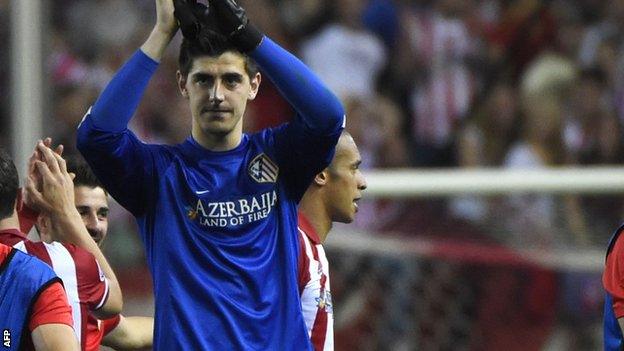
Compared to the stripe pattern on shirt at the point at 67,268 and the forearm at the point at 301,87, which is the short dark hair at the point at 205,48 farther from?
the stripe pattern on shirt at the point at 67,268

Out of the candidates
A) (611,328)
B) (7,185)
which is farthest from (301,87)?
(611,328)

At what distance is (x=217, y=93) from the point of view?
13.4ft

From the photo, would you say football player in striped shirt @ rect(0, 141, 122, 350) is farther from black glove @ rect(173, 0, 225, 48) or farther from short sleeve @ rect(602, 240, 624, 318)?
short sleeve @ rect(602, 240, 624, 318)

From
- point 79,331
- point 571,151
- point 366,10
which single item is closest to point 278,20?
point 366,10

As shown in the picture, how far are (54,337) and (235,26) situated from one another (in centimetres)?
85

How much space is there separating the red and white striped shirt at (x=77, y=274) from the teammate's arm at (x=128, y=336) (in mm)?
596

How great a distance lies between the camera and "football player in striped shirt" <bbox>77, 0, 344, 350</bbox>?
3980 millimetres

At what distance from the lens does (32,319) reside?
3926 millimetres

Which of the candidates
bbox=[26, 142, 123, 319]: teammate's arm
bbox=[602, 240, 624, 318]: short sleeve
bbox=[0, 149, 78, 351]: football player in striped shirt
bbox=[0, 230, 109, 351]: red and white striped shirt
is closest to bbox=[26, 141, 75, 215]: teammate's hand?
bbox=[26, 142, 123, 319]: teammate's arm

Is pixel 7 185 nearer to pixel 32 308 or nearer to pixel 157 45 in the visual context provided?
pixel 32 308

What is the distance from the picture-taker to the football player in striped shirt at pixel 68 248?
433cm

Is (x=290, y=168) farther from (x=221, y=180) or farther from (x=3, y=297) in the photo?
(x=3, y=297)

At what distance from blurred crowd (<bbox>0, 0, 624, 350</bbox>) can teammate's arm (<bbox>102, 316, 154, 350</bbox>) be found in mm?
3375

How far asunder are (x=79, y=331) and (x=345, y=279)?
3.79 meters
